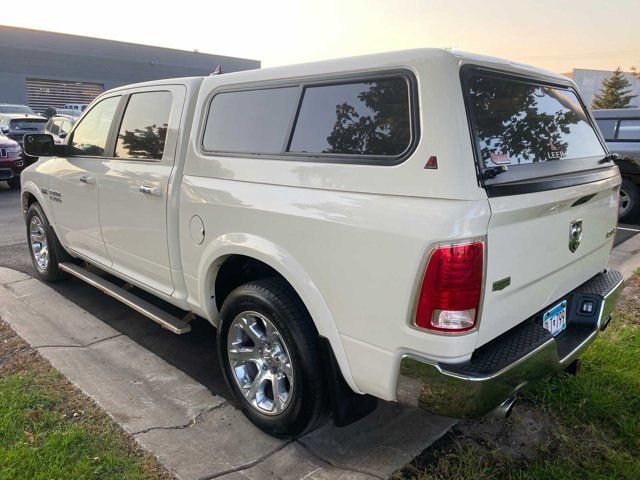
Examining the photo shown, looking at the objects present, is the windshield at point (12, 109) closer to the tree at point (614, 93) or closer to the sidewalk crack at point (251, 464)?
the sidewalk crack at point (251, 464)

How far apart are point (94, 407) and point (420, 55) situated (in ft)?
8.69

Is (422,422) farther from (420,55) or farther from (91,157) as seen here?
(91,157)

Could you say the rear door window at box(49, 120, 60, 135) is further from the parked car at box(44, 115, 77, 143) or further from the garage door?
the garage door

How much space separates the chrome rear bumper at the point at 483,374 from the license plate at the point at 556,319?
0.14 meters

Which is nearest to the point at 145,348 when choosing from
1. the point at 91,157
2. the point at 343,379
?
the point at 91,157

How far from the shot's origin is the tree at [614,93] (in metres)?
39.0

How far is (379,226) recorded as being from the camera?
6.66 ft

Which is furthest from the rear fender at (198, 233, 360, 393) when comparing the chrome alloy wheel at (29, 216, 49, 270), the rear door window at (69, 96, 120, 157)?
the chrome alloy wheel at (29, 216, 49, 270)

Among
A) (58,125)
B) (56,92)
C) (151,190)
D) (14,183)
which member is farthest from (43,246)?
(56,92)

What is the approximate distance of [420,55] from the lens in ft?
6.75

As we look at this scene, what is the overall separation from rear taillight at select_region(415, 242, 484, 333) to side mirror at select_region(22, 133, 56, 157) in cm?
372

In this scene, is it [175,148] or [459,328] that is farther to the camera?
[175,148]

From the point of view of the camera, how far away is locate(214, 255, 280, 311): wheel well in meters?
2.93

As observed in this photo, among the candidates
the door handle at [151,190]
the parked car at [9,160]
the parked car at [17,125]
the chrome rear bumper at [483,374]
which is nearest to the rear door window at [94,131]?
the door handle at [151,190]
